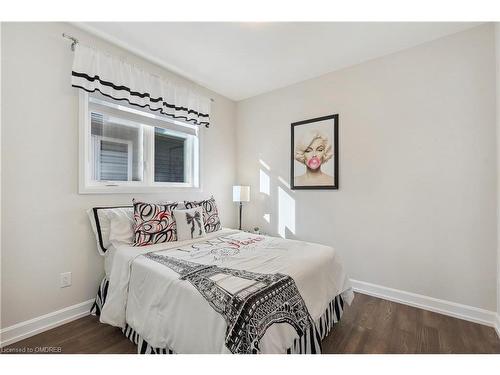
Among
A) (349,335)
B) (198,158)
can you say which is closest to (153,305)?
(349,335)

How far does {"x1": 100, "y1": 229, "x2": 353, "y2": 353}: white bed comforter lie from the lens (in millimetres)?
1149

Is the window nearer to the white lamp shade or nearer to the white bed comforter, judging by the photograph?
the white lamp shade

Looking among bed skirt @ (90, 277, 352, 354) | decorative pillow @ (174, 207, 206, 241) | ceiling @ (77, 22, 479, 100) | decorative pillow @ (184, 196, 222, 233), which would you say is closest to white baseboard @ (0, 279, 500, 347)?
bed skirt @ (90, 277, 352, 354)

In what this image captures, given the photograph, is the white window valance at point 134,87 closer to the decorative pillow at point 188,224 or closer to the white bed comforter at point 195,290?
the decorative pillow at point 188,224

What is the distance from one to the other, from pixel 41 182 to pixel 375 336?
284 centimetres

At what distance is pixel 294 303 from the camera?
1313 millimetres

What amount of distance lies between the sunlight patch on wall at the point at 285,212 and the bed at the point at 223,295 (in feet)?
3.15

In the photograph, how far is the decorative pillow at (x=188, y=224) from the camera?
87.0 inches

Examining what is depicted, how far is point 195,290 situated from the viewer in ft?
4.07

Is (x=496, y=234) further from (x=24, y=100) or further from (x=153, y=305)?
(x=24, y=100)

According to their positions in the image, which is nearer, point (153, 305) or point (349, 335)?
point (153, 305)

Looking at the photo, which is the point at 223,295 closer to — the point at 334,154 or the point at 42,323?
the point at 42,323

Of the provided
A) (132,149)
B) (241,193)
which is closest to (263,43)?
(132,149)

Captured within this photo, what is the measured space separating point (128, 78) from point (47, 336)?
7.51 ft
